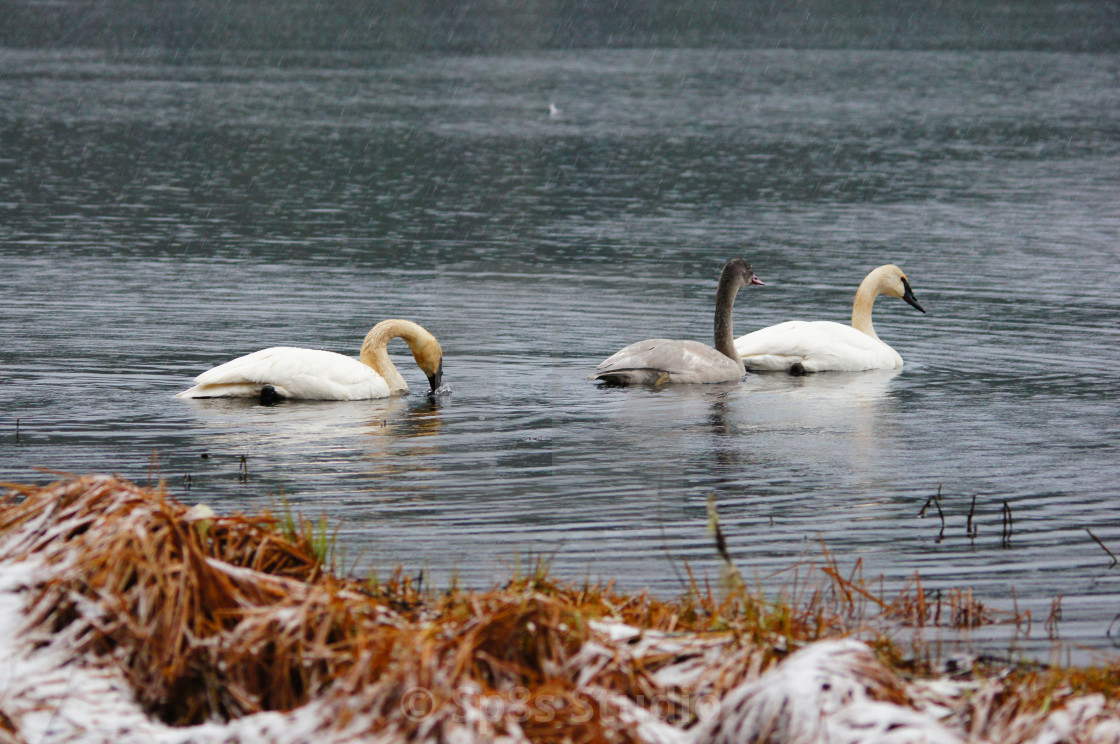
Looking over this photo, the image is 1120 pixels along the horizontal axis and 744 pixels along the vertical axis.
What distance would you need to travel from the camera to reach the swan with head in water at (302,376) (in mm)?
12031

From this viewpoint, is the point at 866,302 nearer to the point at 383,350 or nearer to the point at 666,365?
the point at 666,365

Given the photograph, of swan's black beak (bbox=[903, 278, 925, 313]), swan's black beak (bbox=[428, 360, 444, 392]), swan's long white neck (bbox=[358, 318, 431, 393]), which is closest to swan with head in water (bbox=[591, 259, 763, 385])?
swan's black beak (bbox=[428, 360, 444, 392])

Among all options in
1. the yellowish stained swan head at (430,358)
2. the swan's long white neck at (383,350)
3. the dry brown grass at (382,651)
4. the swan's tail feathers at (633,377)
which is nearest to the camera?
the dry brown grass at (382,651)

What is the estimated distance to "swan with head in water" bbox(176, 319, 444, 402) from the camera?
12.0 metres

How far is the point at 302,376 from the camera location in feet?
39.8

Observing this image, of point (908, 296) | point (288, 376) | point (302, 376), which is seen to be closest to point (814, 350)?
point (908, 296)

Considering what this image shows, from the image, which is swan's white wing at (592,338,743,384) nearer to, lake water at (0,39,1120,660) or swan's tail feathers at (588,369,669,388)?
swan's tail feathers at (588,369,669,388)

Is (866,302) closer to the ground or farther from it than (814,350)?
farther from it

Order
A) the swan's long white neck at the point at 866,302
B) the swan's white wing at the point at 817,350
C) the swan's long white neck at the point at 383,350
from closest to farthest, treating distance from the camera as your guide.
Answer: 1. the swan's long white neck at the point at 383,350
2. the swan's white wing at the point at 817,350
3. the swan's long white neck at the point at 866,302

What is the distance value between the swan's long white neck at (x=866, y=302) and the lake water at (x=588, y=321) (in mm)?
506

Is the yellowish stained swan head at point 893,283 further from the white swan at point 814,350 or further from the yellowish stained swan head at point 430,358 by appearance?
the yellowish stained swan head at point 430,358

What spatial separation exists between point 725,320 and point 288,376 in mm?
4386

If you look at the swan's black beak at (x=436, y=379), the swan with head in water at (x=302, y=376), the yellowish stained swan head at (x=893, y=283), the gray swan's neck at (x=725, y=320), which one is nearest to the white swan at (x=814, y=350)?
the gray swan's neck at (x=725, y=320)

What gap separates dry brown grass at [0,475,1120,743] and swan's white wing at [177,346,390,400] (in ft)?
22.0
